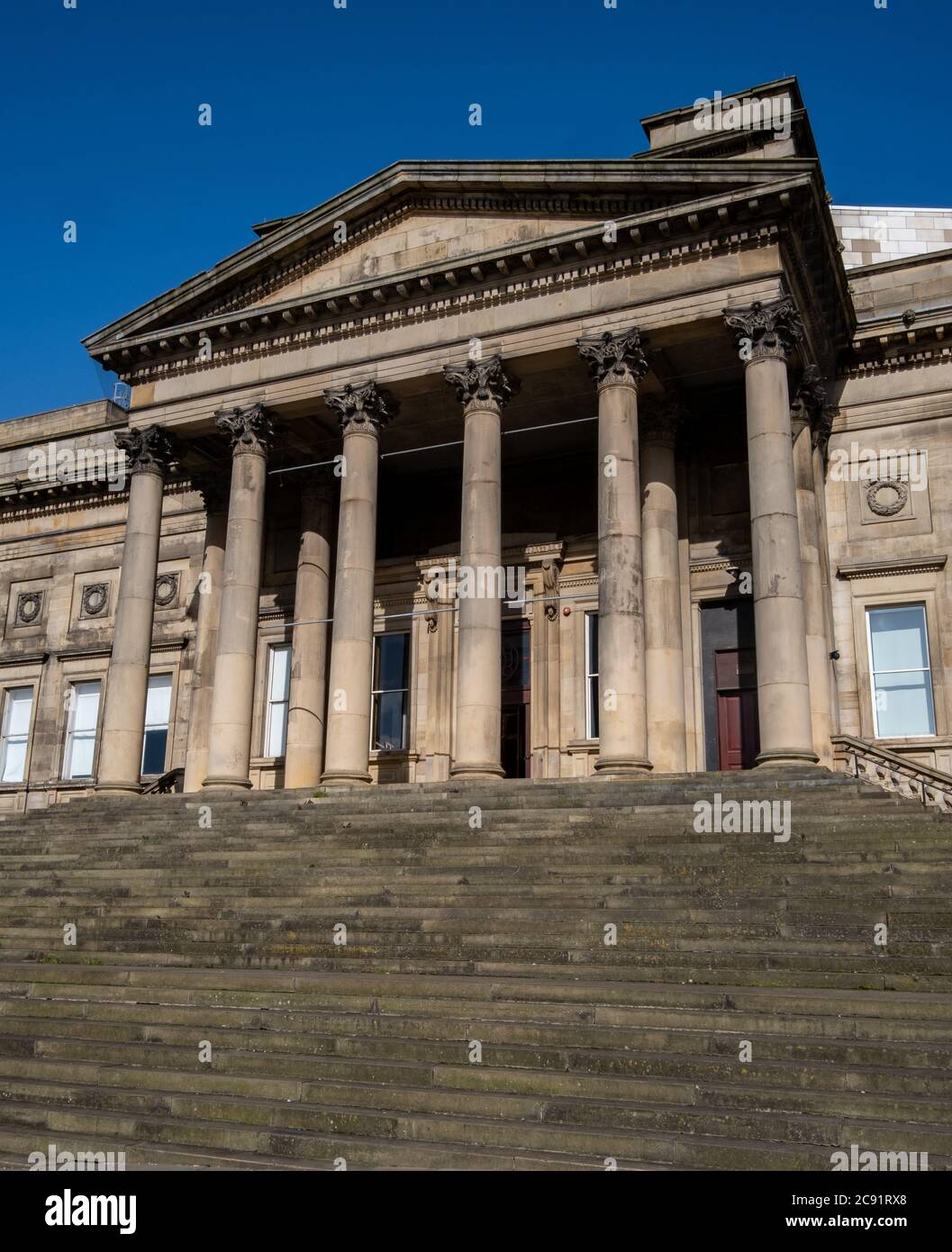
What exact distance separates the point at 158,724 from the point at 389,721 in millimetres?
7283

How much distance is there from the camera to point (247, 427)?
23641 mm

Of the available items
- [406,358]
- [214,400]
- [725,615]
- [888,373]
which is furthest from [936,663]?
[214,400]

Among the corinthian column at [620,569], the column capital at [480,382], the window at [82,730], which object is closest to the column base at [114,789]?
the window at [82,730]

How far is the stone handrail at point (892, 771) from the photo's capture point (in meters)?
19.3

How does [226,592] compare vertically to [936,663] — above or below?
above

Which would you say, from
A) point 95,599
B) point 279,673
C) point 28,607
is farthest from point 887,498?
point 28,607

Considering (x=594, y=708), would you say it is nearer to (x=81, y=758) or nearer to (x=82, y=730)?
(x=81, y=758)

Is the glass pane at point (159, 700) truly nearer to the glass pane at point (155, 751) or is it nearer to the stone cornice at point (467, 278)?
the glass pane at point (155, 751)

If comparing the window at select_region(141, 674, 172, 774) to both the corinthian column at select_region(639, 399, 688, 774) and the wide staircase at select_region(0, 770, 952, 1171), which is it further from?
the corinthian column at select_region(639, 399, 688, 774)

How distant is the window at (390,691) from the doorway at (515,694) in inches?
97.9

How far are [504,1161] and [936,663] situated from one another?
55.1ft

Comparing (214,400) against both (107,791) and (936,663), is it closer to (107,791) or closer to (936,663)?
(107,791)

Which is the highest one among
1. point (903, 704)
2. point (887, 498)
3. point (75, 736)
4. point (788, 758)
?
point (887, 498)

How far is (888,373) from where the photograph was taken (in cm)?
2345
